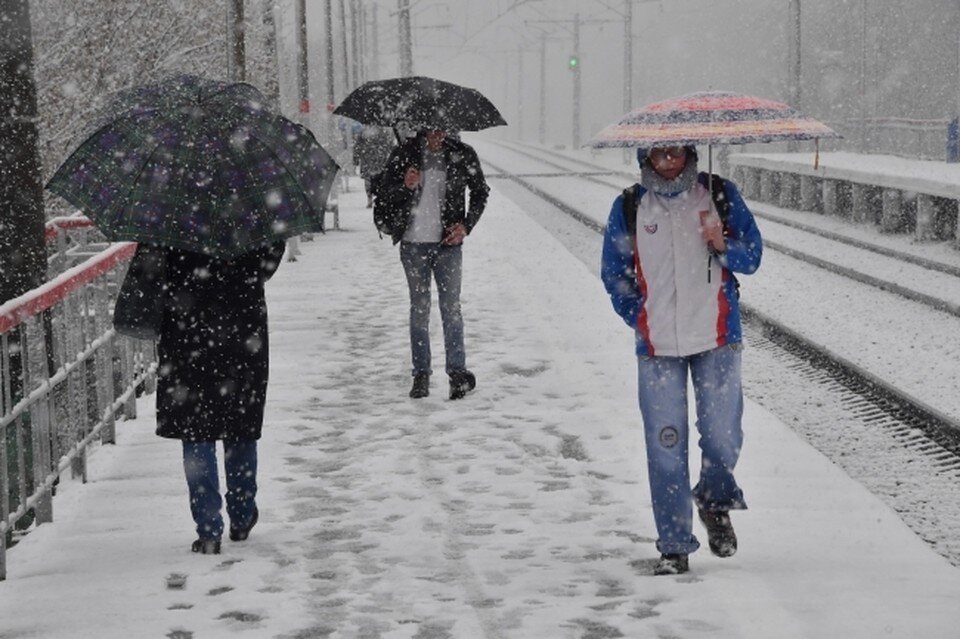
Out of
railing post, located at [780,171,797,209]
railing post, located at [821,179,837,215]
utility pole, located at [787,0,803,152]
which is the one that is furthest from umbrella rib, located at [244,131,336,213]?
utility pole, located at [787,0,803,152]

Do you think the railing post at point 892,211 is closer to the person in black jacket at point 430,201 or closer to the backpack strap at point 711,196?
the person in black jacket at point 430,201

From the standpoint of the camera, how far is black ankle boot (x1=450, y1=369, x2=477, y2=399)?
377 inches

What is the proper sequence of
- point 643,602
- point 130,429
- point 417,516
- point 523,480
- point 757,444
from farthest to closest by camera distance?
point 130,429, point 757,444, point 523,480, point 417,516, point 643,602

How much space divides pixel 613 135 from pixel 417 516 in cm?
207

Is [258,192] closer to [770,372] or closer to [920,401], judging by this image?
[920,401]

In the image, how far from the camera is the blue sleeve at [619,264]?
18.9ft

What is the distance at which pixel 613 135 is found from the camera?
5.61 metres

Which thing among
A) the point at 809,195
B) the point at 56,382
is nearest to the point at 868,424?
the point at 56,382

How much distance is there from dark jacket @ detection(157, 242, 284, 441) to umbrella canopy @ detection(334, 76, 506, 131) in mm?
3054

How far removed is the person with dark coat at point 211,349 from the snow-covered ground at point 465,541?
0.57 m

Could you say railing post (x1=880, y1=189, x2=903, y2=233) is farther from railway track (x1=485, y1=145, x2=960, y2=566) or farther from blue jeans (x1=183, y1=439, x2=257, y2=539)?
blue jeans (x1=183, y1=439, x2=257, y2=539)

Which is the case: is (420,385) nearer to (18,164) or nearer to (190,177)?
(18,164)

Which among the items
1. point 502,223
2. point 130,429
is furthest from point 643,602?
point 502,223

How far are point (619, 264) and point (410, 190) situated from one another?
3.53m
